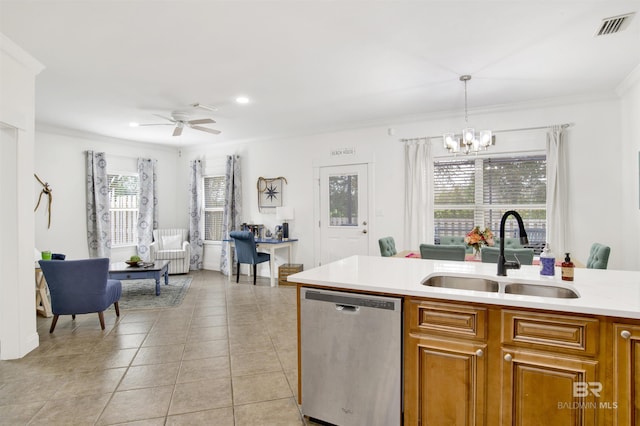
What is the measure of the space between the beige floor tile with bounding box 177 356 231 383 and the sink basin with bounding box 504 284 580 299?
216 cm

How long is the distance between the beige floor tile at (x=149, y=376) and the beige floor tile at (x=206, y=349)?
19cm

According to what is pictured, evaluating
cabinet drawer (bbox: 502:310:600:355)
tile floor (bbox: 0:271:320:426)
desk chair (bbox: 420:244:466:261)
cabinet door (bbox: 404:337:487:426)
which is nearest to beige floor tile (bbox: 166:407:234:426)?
tile floor (bbox: 0:271:320:426)

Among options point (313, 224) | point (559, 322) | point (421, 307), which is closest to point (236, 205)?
point (313, 224)

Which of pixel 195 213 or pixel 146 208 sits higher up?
pixel 146 208

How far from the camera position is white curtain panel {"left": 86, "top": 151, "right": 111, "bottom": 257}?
6.00m

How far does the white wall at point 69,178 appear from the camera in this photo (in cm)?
546

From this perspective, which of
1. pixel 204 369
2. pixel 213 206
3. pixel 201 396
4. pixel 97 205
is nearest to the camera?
pixel 201 396

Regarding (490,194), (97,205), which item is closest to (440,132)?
(490,194)

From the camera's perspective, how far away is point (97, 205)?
6.04m

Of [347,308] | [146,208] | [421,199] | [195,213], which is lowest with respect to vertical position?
[347,308]

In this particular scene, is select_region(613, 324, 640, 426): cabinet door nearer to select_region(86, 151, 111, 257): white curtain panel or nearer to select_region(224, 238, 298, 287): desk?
select_region(224, 238, 298, 287): desk

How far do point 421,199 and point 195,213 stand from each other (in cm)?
476

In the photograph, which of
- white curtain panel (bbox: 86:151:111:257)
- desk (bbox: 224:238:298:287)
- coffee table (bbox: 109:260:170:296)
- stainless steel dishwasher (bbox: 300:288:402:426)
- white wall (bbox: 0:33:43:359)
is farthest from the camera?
white curtain panel (bbox: 86:151:111:257)

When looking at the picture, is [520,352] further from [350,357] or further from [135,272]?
[135,272]
